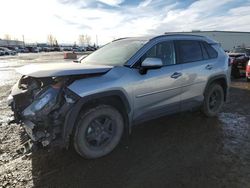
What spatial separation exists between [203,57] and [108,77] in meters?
2.60

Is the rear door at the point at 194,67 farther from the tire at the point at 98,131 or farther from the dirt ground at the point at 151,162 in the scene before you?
the tire at the point at 98,131

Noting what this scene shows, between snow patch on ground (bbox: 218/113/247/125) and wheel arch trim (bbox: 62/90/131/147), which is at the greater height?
wheel arch trim (bbox: 62/90/131/147)

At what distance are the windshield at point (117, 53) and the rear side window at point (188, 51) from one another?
0.84 metres

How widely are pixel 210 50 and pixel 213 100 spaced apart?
1.15 meters

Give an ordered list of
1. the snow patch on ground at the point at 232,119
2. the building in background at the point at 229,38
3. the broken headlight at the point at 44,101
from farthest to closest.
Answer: the building in background at the point at 229,38, the snow patch on ground at the point at 232,119, the broken headlight at the point at 44,101

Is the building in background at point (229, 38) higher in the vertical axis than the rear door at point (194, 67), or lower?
higher

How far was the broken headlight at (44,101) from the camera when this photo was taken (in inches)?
135

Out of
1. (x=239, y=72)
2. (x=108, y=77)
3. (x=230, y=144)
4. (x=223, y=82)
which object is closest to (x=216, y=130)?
(x=230, y=144)

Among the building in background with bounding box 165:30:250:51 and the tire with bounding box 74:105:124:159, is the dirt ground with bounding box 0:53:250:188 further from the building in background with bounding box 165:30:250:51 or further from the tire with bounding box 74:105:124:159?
the building in background with bounding box 165:30:250:51

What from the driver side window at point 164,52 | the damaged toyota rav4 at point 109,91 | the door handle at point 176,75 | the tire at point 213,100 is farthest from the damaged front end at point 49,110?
the tire at point 213,100

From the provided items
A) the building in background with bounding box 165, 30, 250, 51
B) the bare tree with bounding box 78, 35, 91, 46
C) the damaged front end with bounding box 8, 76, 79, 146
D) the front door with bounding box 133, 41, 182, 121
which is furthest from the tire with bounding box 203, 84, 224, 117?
the bare tree with bounding box 78, 35, 91, 46

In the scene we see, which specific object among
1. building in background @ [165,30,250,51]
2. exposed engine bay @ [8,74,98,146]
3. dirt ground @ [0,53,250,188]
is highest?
building in background @ [165,30,250,51]

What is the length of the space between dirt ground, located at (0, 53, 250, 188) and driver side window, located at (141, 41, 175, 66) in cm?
137

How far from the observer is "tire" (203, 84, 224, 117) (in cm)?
579
